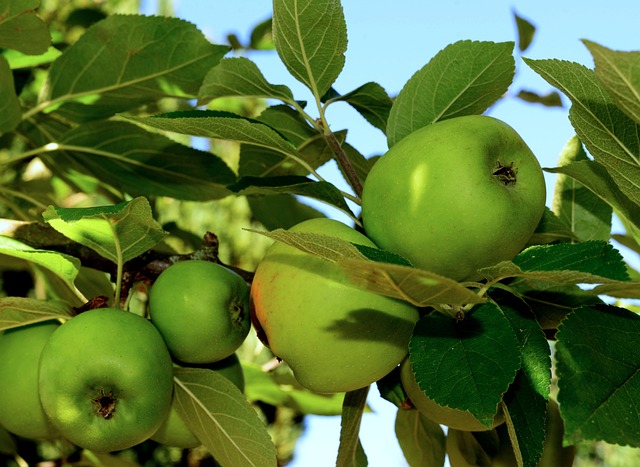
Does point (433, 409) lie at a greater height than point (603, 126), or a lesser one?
lesser

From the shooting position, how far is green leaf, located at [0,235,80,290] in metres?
0.97

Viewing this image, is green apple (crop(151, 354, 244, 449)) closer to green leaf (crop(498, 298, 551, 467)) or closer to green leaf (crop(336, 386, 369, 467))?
green leaf (crop(336, 386, 369, 467))

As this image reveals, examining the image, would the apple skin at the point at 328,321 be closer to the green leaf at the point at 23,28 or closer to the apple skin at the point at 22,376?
the apple skin at the point at 22,376

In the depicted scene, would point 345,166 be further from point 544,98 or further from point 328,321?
point 544,98

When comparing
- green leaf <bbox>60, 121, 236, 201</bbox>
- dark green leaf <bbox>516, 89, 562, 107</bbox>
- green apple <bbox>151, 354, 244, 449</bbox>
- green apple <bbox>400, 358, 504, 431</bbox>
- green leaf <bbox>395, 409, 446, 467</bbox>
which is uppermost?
dark green leaf <bbox>516, 89, 562, 107</bbox>

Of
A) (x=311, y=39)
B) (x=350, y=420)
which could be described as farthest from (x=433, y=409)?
(x=311, y=39)

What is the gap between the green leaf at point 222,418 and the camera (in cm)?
100

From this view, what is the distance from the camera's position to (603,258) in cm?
78

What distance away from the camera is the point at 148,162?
1.46m

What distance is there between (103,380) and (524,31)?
1.51 metres

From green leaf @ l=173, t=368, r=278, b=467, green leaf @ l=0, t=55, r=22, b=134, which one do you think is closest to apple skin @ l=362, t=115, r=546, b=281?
green leaf @ l=173, t=368, r=278, b=467

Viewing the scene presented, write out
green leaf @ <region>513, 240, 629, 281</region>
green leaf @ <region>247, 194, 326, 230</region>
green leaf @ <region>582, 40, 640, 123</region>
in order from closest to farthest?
green leaf @ <region>582, 40, 640, 123</region> < green leaf @ <region>513, 240, 629, 281</region> < green leaf @ <region>247, 194, 326, 230</region>

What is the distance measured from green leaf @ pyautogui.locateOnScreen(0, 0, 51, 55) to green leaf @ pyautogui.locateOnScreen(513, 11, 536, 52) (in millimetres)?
1247

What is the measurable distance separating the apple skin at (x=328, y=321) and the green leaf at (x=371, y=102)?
1.07 feet
